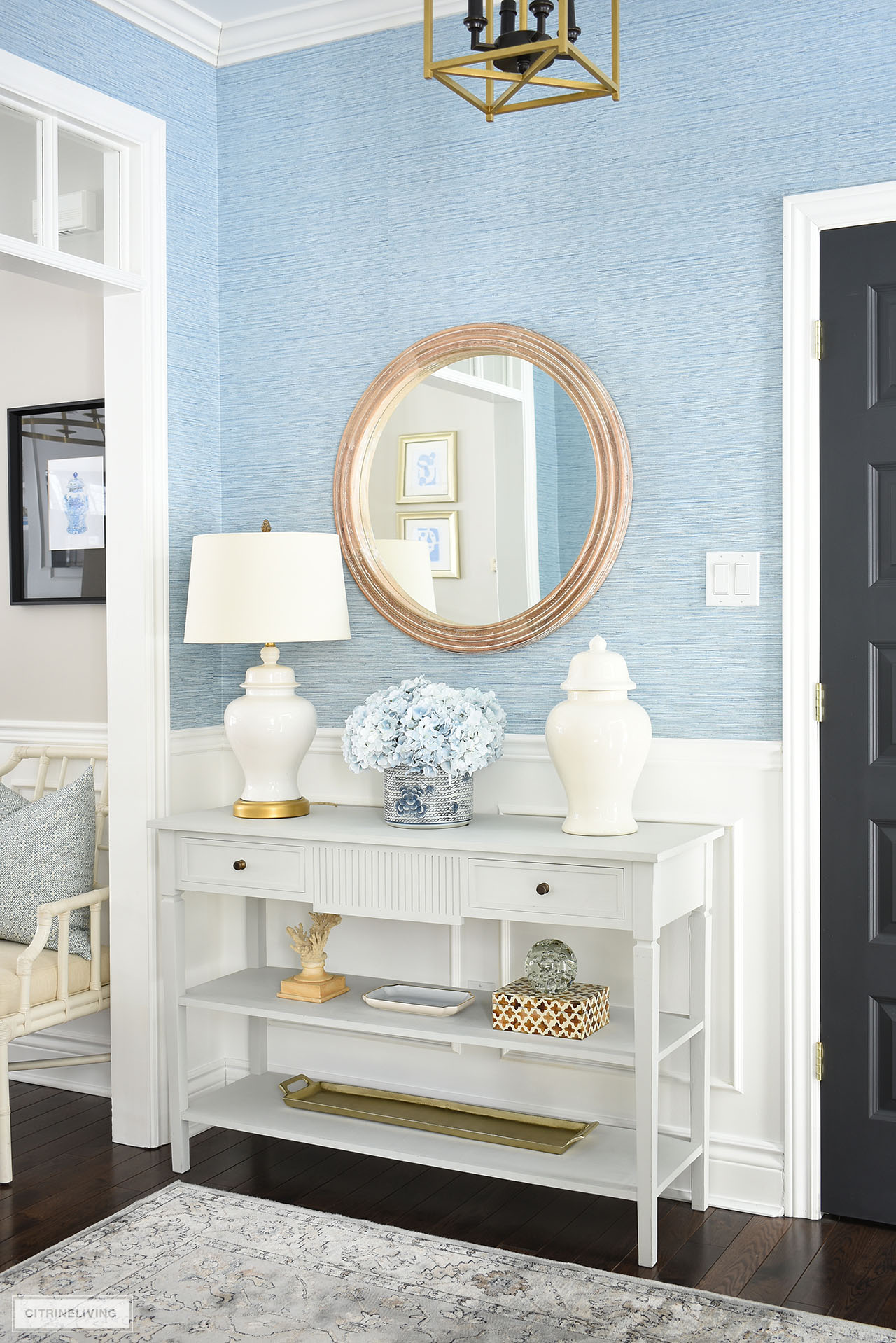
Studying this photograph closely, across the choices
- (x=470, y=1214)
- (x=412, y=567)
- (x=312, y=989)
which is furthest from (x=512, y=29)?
(x=470, y=1214)

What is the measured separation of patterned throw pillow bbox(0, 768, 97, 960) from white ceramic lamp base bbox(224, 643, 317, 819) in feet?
1.75

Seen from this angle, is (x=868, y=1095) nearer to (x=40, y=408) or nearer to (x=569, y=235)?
(x=569, y=235)

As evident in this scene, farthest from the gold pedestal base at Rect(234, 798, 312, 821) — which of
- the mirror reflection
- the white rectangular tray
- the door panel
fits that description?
the door panel

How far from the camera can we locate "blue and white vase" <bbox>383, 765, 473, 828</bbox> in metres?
2.79

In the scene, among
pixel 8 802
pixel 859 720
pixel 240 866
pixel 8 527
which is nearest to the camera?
pixel 859 720

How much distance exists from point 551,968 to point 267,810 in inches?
31.1

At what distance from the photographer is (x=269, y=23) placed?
128 inches

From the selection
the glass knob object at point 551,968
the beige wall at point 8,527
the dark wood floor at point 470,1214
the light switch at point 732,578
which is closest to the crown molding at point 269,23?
the beige wall at point 8,527

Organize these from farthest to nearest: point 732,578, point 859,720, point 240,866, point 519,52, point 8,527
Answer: point 8,527 < point 240,866 < point 732,578 < point 859,720 < point 519,52

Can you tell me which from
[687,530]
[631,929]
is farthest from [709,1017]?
[687,530]

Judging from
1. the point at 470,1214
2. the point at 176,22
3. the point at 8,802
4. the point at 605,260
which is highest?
the point at 176,22

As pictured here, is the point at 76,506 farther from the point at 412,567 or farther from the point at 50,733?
the point at 412,567

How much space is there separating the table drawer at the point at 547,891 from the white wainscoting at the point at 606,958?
40cm

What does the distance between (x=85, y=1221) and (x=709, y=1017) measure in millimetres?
1459
